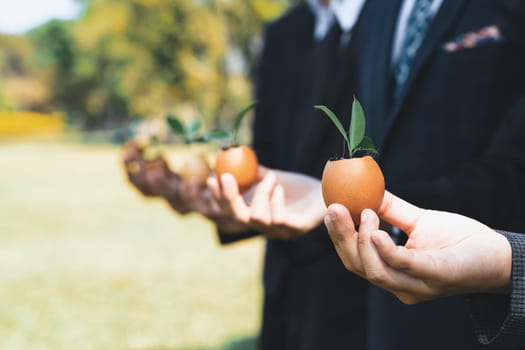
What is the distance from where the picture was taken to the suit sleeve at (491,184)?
1.40 m

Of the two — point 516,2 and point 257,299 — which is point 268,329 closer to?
point 516,2

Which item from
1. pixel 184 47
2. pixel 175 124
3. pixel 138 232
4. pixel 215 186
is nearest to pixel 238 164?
pixel 215 186

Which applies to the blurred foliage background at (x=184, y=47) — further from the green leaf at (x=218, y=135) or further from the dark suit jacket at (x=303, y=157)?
the green leaf at (x=218, y=135)

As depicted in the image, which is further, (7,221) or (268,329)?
(7,221)

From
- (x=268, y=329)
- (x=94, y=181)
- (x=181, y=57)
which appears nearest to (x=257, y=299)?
(x=268, y=329)

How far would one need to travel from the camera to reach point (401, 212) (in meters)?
1.09

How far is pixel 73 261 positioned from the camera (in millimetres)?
7055

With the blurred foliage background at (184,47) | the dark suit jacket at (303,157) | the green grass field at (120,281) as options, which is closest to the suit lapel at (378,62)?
the dark suit jacket at (303,157)

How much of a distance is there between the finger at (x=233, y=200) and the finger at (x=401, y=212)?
56cm

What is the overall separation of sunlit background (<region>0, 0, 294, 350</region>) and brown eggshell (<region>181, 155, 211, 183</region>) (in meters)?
0.17

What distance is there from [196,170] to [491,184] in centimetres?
117

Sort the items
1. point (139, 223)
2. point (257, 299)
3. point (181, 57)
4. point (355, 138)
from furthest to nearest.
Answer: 1. point (181, 57)
2. point (139, 223)
3. point (257, 299)
4. point (355, 138)

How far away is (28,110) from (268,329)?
184 ft

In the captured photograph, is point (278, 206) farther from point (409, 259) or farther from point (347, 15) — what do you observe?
point (347, 15)
